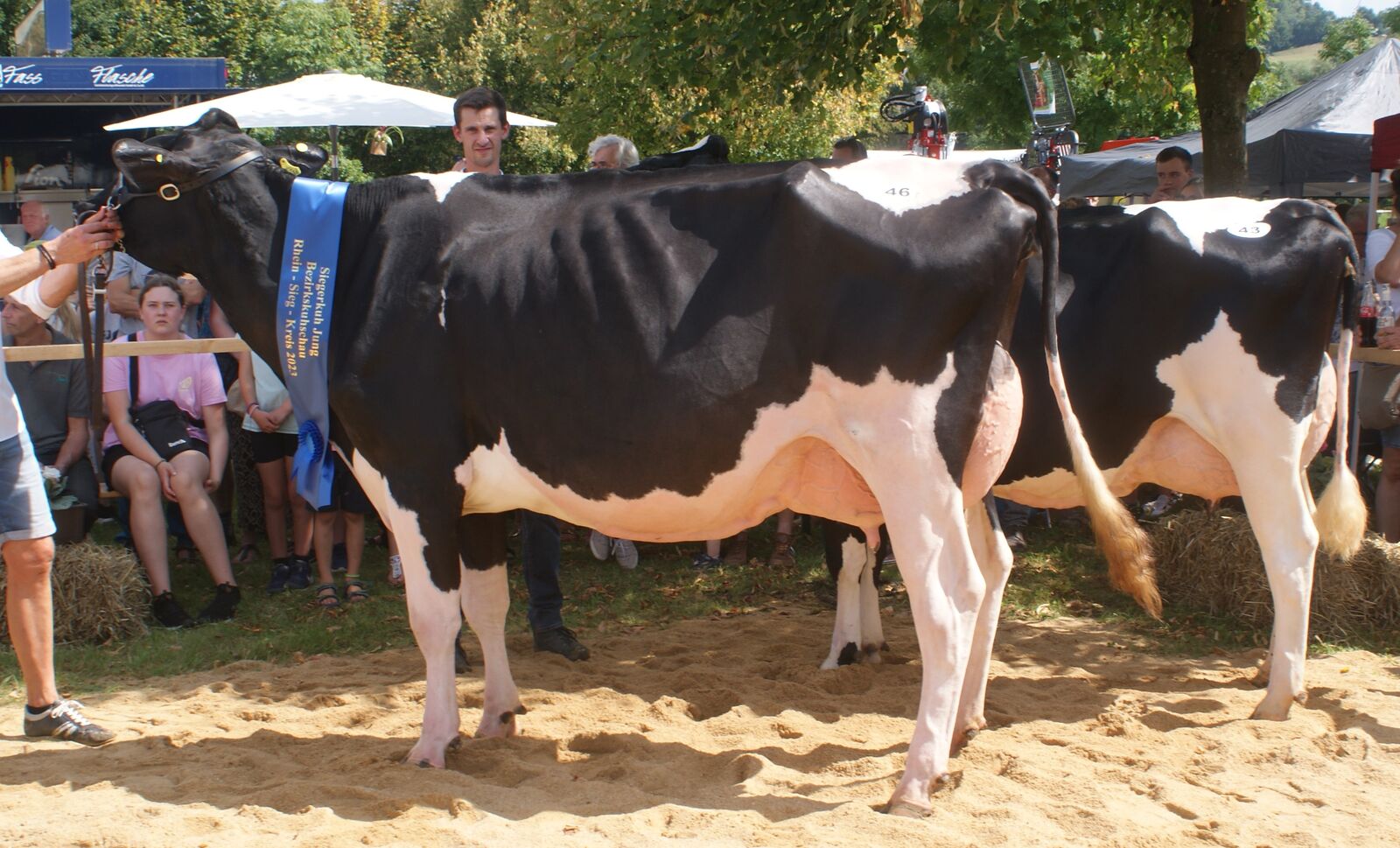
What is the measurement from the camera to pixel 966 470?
3961 millimetres

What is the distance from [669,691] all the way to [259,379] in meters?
3.38

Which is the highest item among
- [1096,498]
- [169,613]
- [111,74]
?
[111,74]

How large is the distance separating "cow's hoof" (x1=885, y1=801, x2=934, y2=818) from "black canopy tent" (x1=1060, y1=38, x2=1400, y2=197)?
808 centimetres

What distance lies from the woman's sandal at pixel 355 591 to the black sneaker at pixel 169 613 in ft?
2.71

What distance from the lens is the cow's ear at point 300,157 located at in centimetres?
440

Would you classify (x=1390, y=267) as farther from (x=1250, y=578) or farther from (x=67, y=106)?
(x=67, y=106)

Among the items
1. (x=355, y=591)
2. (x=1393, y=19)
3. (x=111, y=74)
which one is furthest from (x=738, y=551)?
(x=1393, y=19)

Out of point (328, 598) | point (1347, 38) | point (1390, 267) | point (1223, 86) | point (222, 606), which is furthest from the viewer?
point (1347, 38)

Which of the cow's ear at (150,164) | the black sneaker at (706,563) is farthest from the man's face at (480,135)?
the black sneaker at (706,563)

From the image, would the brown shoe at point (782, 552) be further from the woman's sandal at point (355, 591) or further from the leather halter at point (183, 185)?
the leather halter at point (183, 185)

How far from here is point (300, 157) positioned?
4480 millimetres

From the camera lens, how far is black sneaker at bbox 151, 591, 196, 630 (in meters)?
6.45

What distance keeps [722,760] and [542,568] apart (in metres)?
1.73

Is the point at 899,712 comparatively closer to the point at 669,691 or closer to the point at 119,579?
the point at 669,691
